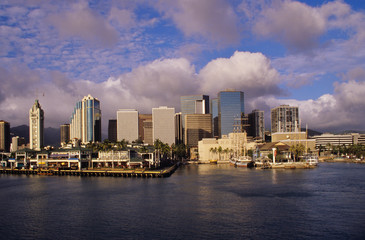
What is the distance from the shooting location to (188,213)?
59062 millimetres

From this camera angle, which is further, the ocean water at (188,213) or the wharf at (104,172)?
the wharf at (104,172)

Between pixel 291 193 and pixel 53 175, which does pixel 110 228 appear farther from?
pixel 53 175

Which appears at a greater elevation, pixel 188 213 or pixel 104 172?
pixel 188 213

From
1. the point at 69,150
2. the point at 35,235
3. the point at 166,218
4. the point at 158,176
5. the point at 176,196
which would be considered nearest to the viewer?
the point at 35,235

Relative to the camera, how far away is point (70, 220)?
55906mm

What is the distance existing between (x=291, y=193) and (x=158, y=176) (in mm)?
53387

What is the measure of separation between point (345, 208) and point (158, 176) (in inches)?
2748

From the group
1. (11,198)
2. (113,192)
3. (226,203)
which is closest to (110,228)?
(226,203)

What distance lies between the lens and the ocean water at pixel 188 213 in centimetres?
4809

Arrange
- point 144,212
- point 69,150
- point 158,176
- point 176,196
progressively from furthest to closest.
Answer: point 69,150 < point 158,176 < point 176,196 < point 144,212

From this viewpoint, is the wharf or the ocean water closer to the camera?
the ocean water

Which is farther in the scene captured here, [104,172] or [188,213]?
[104,172]

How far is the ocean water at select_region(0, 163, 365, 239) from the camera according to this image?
158ft

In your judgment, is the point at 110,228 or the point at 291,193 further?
the point at 291,193
